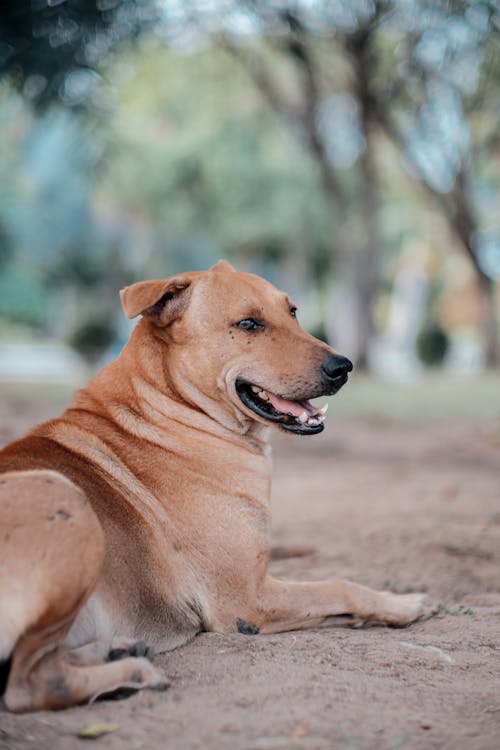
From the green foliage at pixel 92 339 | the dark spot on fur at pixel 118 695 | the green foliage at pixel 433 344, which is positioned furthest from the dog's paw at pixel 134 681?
the green foliage at pixel 433 344

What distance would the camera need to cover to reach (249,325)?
13.6 ft

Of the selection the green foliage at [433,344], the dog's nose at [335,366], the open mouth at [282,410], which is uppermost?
the green foliage at [433,344]

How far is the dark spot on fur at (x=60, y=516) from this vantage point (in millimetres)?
3086

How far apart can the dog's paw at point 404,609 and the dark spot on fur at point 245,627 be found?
67 cm

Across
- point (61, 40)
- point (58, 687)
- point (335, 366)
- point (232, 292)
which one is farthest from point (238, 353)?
point (61, 40)

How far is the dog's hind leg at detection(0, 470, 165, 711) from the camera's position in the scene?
292cm

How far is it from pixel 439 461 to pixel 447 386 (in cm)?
1067

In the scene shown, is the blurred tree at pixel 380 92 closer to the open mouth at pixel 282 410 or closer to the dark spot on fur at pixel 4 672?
the open mouth at pixel 282 410

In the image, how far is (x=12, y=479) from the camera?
3201mm

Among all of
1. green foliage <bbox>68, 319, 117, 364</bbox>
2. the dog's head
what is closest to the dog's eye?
the dog's head

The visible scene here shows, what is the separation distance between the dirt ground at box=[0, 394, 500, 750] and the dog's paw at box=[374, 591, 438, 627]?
6 centimetres

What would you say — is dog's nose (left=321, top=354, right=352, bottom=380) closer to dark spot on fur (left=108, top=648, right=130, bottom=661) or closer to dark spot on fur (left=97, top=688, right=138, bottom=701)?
dark spot on fur (left=108, top=648, right=130, bottom=661)

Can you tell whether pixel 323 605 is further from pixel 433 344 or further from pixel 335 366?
pixel 433 344

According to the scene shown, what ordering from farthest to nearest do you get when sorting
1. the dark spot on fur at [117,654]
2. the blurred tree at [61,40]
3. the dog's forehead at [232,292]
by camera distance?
the blurred tree at [61,40]
the dog's forehead at [232,292]
the dark spot on fur at [117,654]
